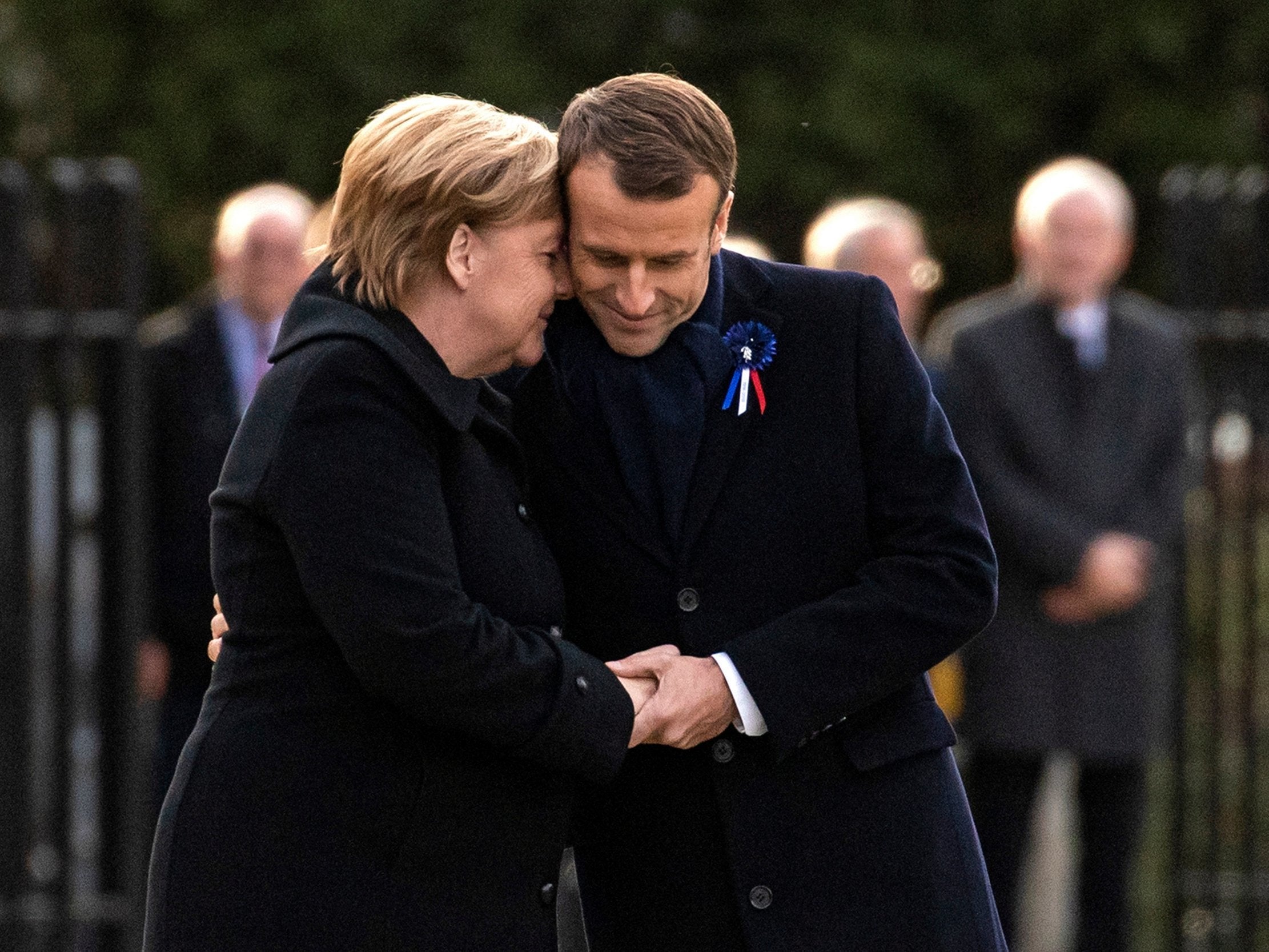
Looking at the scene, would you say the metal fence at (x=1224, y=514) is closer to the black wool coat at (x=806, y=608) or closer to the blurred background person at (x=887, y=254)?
the blurred background person at (x=887, y=254)

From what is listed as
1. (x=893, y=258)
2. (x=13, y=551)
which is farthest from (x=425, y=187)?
(x=893, y=258)

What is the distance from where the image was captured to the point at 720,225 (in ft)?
9.12

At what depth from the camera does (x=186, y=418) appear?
5.47 meters

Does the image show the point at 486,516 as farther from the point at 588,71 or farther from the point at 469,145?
the point at 588,71

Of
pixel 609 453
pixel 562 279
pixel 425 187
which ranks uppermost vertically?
pixel 425 187

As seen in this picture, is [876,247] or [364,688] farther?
[876,247]

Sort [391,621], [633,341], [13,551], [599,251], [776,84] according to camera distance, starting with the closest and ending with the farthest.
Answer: [391,621] < [599,251] < [633,341] < [13,551] < [776,84]

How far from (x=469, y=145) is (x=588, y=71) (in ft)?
25.0

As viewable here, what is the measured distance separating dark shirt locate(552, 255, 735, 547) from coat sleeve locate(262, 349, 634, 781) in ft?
1.17

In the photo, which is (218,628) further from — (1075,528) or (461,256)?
(1075,528)

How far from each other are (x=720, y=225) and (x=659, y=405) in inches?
10.4

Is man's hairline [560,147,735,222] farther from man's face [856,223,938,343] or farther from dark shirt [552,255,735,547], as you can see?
man's face [856,223,938,343]

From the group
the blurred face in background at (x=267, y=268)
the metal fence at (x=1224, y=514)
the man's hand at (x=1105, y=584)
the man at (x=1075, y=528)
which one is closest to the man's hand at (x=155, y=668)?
the blurred face in background at (x=267, y=268)

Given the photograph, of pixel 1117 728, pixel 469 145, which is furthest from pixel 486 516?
pixel 1117 728
